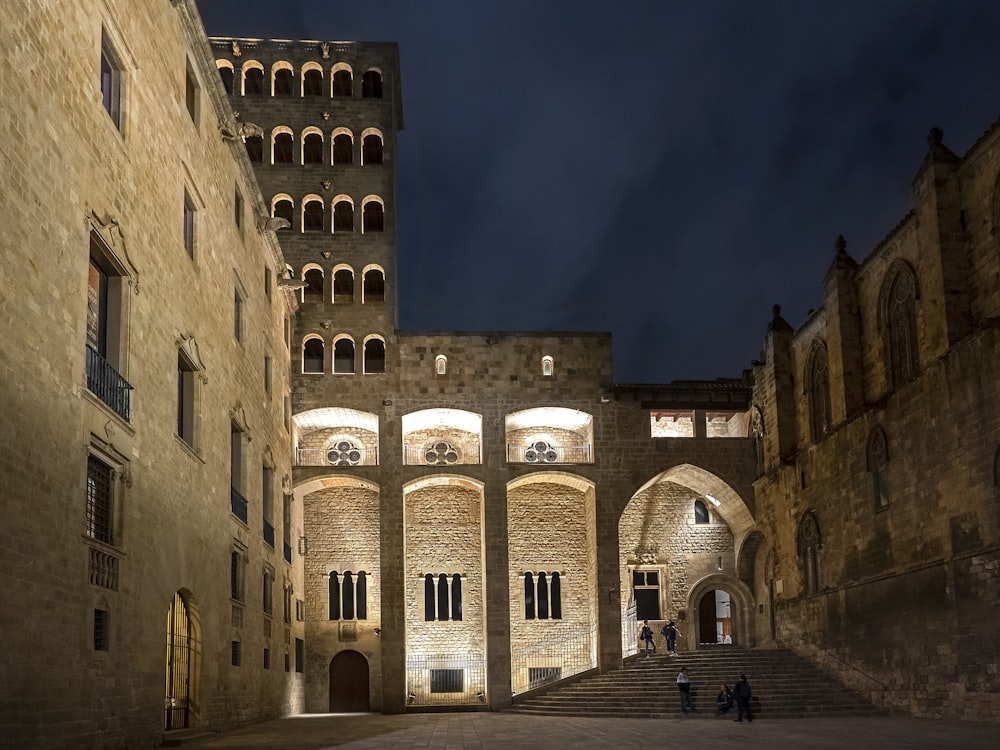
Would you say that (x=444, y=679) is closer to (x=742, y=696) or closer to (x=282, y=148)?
(x=742, y=696)

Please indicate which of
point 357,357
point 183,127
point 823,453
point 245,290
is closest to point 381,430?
point 357,357

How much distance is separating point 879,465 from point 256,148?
22.9 metres

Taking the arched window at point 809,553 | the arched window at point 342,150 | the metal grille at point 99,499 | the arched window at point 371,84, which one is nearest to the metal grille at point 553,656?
the arched window at point 809,553

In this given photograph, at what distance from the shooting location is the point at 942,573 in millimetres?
21031

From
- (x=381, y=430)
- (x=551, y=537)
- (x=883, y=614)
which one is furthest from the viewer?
(x=551, y=537)

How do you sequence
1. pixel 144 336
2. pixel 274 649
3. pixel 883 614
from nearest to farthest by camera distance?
1. pixel 144 336
2. pixel 883 614
3. pixel 274 649

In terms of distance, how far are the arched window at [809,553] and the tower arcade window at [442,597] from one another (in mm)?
11727

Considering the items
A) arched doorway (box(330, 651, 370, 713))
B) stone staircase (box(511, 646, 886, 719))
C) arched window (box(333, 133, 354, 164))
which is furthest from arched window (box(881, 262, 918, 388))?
arched window (box(333, 133, 354, 164))

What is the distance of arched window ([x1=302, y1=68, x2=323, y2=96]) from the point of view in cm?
3753

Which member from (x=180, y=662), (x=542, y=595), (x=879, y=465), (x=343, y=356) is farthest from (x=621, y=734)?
(x=343, y=356)

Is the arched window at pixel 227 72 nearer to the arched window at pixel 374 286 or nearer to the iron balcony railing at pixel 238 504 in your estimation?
the arched window at pixel 374 286

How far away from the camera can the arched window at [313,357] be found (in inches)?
1405

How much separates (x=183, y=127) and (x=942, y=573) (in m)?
16.4

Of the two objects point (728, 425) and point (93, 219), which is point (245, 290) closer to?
point (93, 219)
